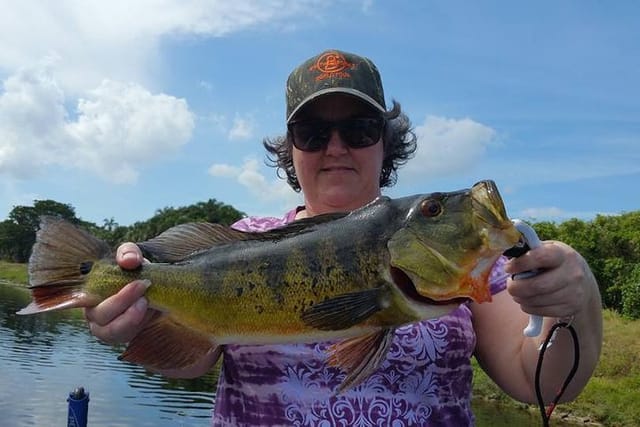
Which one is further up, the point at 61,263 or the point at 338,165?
the point at 338,165

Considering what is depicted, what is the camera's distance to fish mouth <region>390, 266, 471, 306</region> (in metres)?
2.50

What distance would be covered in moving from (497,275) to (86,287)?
1985 mm

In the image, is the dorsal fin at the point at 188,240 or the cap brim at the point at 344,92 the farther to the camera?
the cap brim at the point at 344,92

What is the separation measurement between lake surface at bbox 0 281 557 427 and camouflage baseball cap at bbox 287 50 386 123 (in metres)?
16.6

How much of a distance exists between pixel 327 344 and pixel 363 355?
0.73 m

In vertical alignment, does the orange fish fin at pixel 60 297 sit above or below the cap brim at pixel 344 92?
below

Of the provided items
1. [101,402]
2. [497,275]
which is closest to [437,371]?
[497,275]

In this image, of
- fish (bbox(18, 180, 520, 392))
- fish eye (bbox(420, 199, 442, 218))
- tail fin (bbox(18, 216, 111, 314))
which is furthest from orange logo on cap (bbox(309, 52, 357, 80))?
tail fin (bbox(18, 216, 111, 314))

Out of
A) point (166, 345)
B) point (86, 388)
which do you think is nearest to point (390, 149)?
point (166, 345)

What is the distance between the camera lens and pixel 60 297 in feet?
9.48

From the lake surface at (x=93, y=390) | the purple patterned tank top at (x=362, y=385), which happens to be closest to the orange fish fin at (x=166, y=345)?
the purple patterned tank top at (x=362, y=385)

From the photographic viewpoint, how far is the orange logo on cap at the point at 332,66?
3.55m

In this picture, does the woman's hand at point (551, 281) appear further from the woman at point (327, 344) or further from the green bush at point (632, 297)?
the green bush at point (632, 297)

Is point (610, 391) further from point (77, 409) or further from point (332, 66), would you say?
point (332, 66)
